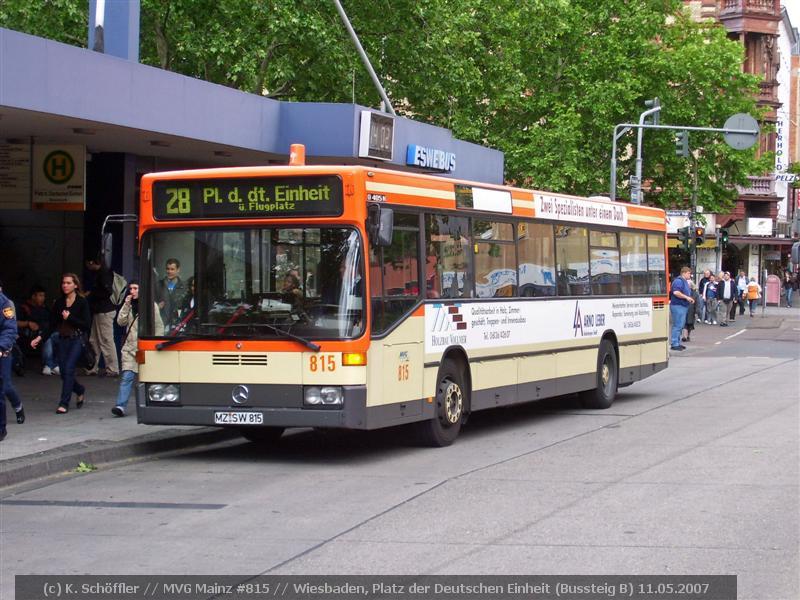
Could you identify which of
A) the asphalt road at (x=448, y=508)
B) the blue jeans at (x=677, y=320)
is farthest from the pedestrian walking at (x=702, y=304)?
the asphalt road at (x=448, y=508)

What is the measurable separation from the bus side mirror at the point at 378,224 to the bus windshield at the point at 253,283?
15 cm

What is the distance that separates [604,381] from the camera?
17844 millimetres

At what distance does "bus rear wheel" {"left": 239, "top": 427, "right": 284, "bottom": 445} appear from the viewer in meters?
13.6

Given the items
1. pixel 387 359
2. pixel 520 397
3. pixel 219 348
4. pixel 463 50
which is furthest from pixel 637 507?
pixel 463 50

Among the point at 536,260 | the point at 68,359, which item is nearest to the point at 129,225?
the point at 68,359

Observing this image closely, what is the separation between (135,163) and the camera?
70.5 ft

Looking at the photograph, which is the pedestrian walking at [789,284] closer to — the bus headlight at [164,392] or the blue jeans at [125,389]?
the blue jeans at [125,389]

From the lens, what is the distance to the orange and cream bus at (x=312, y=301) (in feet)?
38.1

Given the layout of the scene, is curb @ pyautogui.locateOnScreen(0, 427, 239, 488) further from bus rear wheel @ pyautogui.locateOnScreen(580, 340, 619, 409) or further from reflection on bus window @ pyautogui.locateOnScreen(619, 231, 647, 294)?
reflection on bus window @ pyautogui.locateOnScreen(619, 231, 647, 294)

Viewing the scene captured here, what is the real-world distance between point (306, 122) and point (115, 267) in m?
3.96

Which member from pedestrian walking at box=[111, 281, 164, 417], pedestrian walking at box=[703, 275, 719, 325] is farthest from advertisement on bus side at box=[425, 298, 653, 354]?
pedestrian walking at box=[703, 275, 719, 325]
